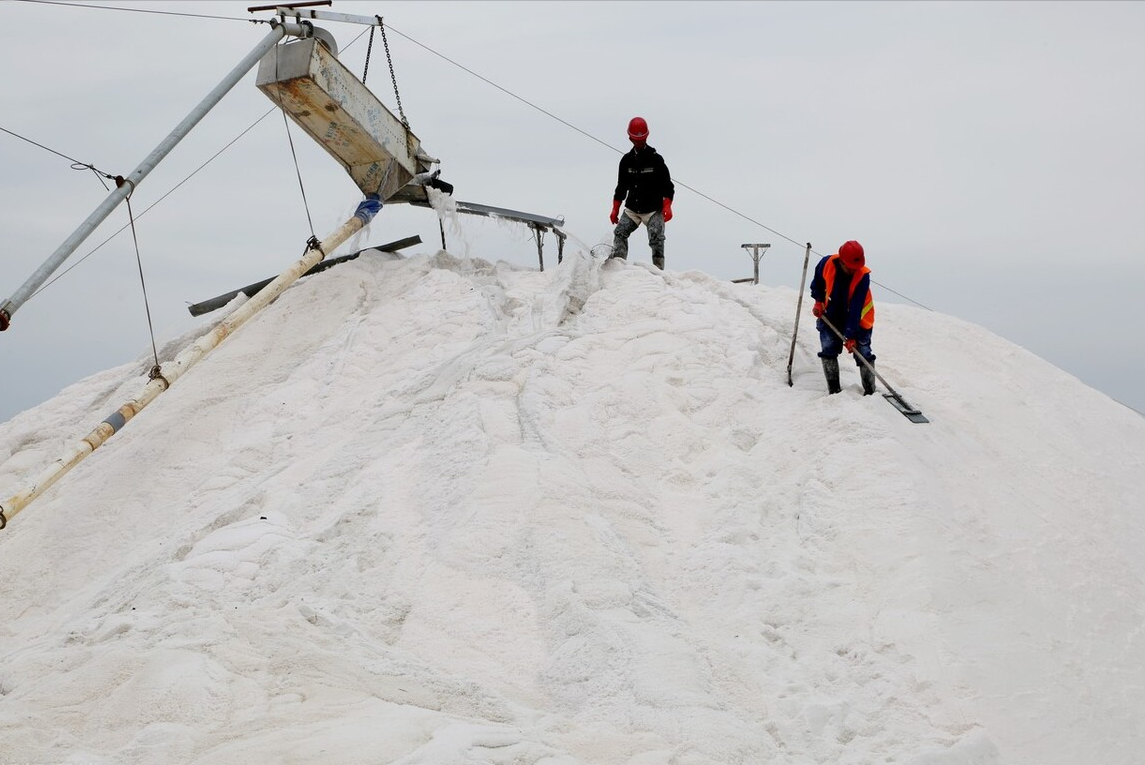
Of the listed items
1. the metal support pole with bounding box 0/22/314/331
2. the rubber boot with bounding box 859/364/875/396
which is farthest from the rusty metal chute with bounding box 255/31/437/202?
the rubber boot with bounding box 859/364/875/396

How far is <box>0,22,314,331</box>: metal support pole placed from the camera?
255 inches

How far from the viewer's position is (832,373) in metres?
6.70

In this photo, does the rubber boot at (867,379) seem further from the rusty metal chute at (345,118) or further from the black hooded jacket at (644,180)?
the rusty metal chute at (345,118)

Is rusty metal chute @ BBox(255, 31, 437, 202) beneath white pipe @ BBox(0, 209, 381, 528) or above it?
above

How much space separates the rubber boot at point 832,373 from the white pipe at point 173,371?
13.2 feet

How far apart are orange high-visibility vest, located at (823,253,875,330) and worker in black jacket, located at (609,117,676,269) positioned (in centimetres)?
256

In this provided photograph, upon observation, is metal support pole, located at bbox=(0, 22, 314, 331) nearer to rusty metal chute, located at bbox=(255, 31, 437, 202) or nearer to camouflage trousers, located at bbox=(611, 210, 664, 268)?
rusty metal chute, located at bbox=(255, 31, 437, 202)

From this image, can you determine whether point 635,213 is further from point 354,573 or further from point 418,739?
point 418,739

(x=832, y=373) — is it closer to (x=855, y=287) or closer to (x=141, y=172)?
(x=855, y=287)

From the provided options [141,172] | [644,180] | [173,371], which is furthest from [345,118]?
[173,371]

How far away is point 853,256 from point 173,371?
449 centimetres

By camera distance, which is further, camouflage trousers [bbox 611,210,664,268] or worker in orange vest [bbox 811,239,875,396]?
camouflage trousers [bbox 611,210,664,268]

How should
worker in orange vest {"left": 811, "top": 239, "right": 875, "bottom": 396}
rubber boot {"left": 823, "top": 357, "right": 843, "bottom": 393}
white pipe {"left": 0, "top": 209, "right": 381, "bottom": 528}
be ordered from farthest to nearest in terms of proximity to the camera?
rubber boot {"left": 823, "top": 357, "right": 843, "bottom": 393}, worker in orange vest {"left": 811, "top": 239, "right": 875, "bottom": 396}, white pipe {"left": 0, "top": 209, "right": 381, "bottom": 528}

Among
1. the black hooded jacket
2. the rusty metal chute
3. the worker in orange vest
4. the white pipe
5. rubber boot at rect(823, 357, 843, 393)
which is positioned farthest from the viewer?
the black hooded jacket
